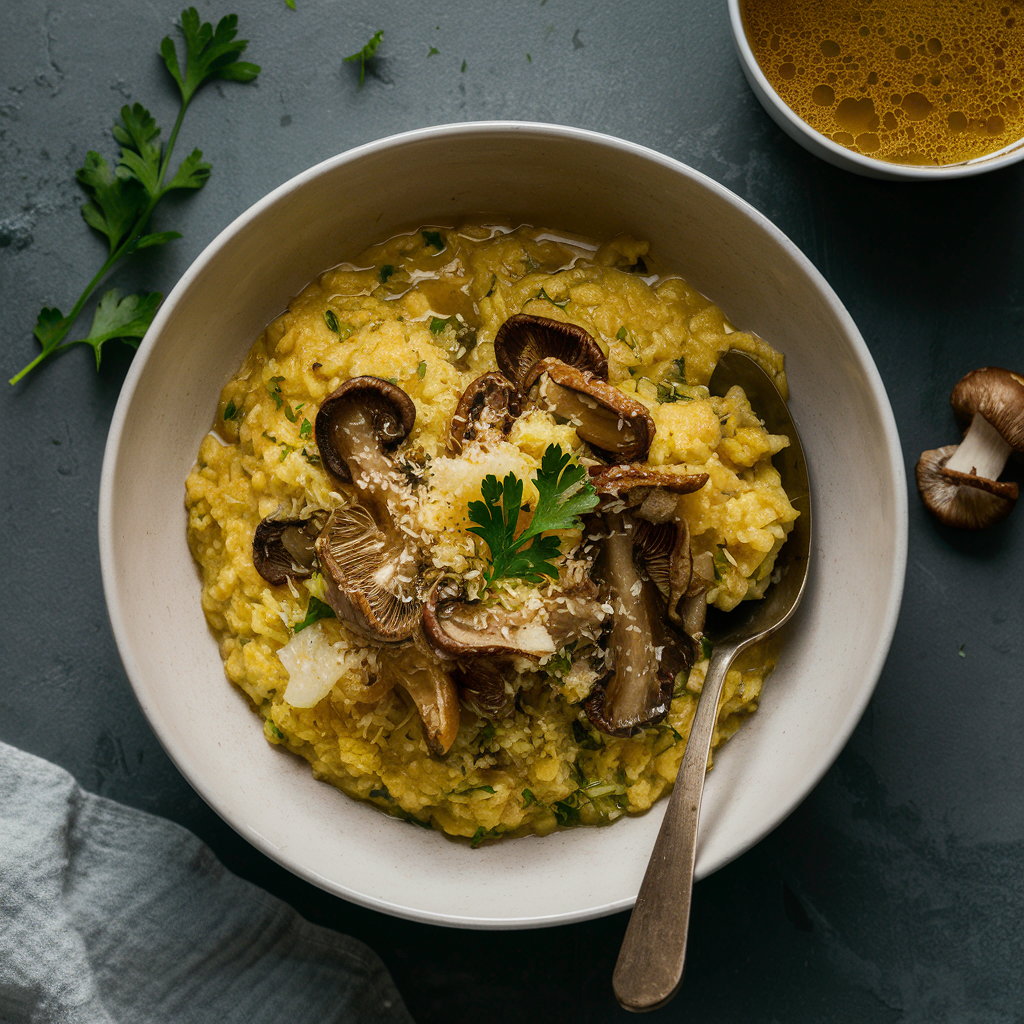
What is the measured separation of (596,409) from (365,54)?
6.45 ft

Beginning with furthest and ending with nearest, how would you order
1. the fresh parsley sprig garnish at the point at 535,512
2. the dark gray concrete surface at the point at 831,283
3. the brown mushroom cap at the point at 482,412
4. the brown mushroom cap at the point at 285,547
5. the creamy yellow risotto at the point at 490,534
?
1. the dark gray concrete surface at the point at 831,283
2. the brown mushroom cap at the point at 285,547
3. the brown mushroom cap at the point at 482,412
4. the creamy yellow risotto at the point at 490,534
5. the fresh parsley sprig garnish at the point at 535,512

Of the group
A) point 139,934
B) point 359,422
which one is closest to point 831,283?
point 359,422

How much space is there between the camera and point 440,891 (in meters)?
3.22

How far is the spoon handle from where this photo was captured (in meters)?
2.76

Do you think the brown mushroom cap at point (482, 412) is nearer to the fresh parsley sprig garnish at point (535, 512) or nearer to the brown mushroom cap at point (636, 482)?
the fresh parsley sprig garnish at point (535, 512)

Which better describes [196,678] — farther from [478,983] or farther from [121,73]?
[121,73]

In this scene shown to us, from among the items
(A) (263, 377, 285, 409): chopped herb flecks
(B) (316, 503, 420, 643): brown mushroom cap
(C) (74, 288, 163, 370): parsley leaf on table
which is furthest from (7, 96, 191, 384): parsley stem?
(B) (316, 503, 420, 643): brown mushroom cap

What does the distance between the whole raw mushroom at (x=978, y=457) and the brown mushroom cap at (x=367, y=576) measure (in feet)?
7.66

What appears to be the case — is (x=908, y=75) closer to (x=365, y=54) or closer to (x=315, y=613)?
(x=365, y=54)

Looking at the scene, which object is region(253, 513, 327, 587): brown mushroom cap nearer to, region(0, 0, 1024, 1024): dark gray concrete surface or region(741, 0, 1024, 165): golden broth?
region(0, 0, 1024, 1024): dark gray concrete surface

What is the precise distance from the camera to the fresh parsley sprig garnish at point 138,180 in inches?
139

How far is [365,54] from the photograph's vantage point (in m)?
3.59

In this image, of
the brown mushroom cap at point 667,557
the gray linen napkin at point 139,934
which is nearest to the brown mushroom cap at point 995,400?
the brown mushroom cap at point 667,557

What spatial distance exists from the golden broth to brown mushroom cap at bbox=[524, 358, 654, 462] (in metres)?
1.64
